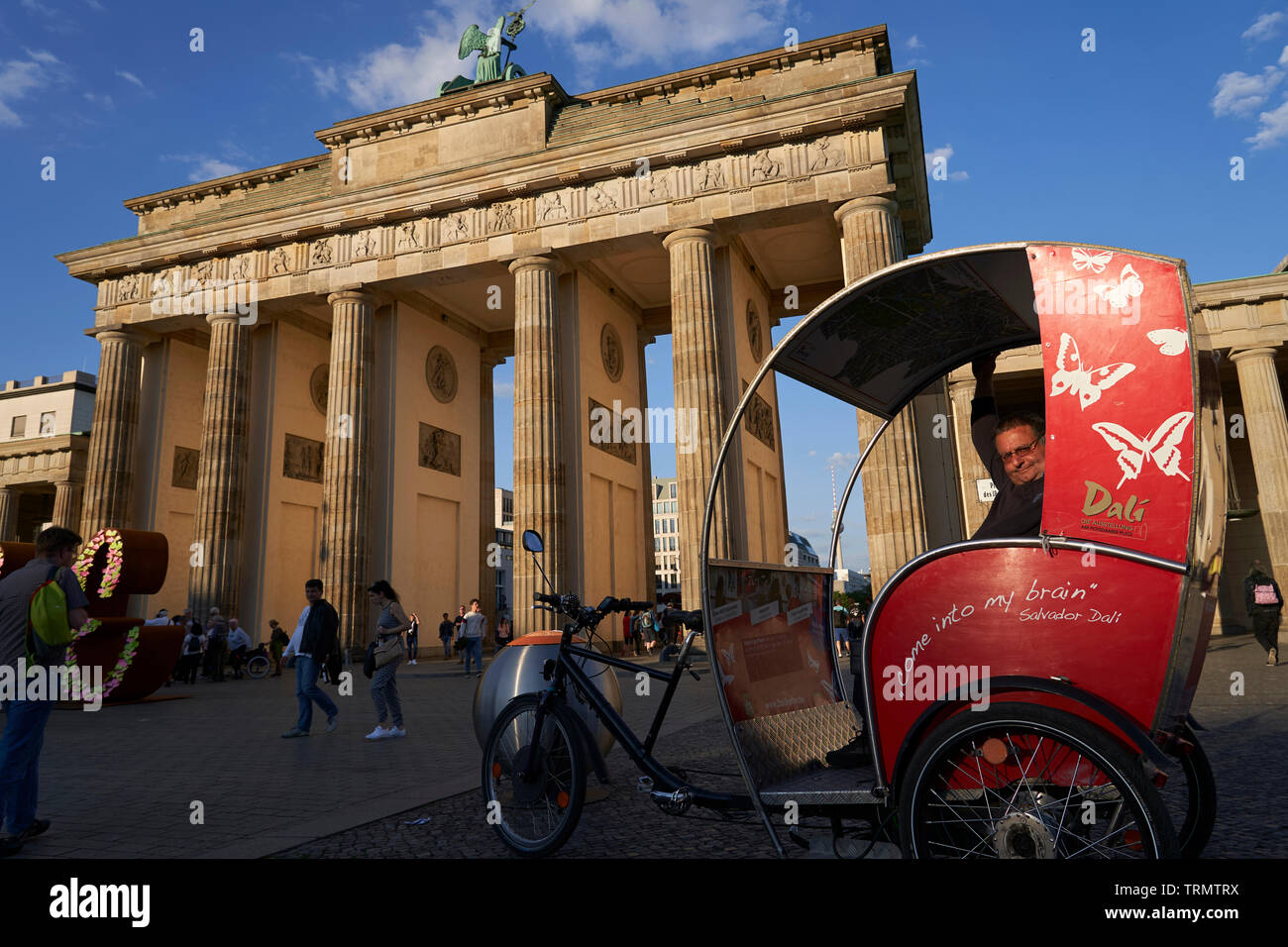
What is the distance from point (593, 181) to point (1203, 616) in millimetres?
22057

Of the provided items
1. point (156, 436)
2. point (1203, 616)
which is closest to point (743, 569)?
point (1203, 616)

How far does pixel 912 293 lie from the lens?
357 centimetres

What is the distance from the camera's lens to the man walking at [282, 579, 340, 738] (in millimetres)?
8883

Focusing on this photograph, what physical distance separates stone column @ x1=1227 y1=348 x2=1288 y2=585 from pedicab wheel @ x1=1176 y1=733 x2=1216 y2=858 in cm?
2605

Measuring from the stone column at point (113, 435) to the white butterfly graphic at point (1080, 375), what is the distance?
30212 millimetres

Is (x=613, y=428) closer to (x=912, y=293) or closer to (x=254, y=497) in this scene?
(x=254, y=497)

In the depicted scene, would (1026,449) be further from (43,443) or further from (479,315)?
(43,443)

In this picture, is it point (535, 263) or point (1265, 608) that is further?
point (535, 263)

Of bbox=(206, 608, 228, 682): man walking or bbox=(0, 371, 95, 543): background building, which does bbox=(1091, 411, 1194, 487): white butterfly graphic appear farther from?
bbox=(0, 371, 95, 543): background building

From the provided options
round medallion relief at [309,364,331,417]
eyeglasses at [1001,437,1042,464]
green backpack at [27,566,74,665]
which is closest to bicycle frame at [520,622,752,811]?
eyeglasses at [1001,437,1042,464]

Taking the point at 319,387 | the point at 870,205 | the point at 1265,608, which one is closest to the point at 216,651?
the point at 319,387

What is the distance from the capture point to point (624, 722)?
392cm

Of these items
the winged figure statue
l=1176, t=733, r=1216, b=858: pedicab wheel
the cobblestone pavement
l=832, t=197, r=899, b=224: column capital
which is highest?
the winged figure statue

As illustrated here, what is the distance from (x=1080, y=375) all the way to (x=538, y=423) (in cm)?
1982
